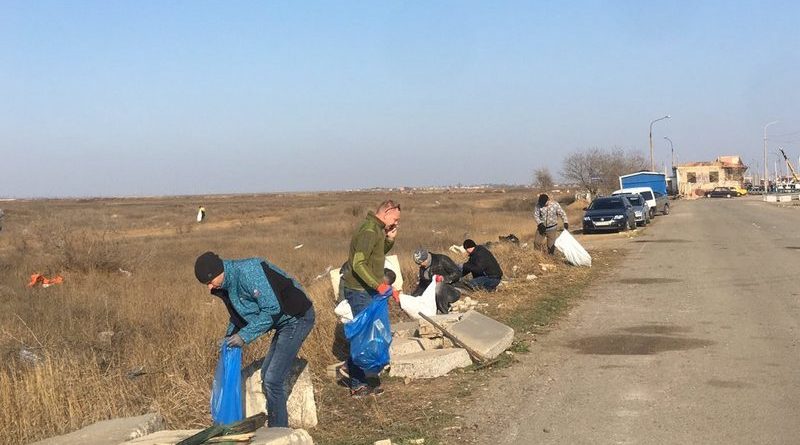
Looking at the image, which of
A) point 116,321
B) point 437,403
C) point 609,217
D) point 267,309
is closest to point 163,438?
point 267,309

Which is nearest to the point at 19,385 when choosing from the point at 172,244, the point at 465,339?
the point at 465,339

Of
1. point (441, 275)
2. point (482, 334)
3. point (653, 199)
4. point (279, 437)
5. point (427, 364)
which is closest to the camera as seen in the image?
point (279, 437)

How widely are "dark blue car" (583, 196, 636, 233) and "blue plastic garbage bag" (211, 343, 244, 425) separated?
989 inches

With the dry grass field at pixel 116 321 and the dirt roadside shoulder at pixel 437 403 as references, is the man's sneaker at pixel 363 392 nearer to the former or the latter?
the dirt roadside shoulder at pixel 437 403

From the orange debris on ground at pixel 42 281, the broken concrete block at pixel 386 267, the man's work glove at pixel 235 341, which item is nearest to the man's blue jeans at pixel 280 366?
the man's work glove at pixel 235 341

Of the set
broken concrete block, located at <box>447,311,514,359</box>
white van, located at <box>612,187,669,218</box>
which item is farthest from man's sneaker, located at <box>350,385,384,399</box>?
white van, located at <box>612,187,669,218</box>

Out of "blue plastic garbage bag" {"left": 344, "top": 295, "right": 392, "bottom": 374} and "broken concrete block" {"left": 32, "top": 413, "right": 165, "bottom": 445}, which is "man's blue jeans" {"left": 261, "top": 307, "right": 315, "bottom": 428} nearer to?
"broken concrete block" {"left": 32, "top": 413, "right": 165, "bottom": 445}

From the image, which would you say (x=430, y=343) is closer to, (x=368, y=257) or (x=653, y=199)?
(x=368, y=257)

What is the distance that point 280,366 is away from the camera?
222 inches

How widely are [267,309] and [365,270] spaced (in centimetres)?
159

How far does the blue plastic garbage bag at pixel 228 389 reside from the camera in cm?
542

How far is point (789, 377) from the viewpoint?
23.4ft

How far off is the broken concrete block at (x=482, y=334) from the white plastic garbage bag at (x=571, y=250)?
7971 mm

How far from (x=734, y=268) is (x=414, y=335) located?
1029cm
